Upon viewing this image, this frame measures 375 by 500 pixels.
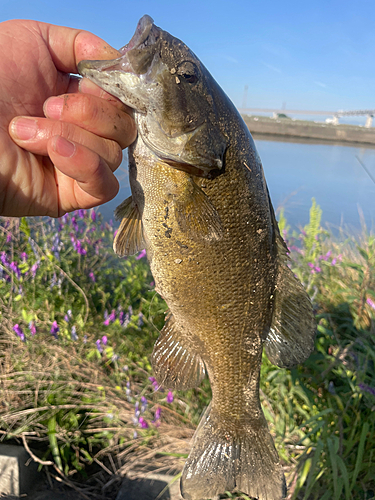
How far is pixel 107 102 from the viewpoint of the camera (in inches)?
56.3

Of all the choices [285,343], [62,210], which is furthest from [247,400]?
[62,210]

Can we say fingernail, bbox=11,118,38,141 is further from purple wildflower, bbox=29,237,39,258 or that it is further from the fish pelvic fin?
purple wildflower, bbox=29,237,39,258

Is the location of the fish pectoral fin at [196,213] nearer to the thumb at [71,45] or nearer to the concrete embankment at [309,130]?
the thumb at [71,45]

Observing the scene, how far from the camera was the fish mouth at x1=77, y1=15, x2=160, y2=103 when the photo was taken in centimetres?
132

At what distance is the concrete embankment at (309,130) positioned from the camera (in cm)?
2797

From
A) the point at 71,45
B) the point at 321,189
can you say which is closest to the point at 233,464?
the point at 71,45

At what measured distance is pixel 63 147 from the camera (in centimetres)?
133

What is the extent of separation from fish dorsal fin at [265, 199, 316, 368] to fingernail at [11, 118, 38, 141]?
1263 millimetres

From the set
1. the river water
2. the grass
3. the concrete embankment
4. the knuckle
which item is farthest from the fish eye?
the concrete embankment

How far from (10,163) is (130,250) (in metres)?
0.70

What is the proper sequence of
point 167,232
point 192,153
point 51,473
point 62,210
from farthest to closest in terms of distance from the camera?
point 51,473
point 62,210
point 167,232
point 192,153

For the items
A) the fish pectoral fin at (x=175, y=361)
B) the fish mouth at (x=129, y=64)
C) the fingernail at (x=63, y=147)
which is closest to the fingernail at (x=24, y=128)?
the fingernail at (x=63, y=147)

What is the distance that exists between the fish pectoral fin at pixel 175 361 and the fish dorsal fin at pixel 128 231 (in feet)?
1.47

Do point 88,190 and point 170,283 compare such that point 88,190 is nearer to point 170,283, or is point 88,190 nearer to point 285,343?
point 170,283
